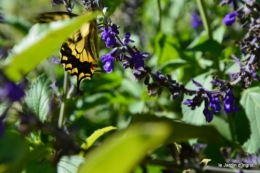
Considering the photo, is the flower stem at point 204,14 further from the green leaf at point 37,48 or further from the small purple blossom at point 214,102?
the green leaf at point 37,48

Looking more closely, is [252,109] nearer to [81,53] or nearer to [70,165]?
[81,53]

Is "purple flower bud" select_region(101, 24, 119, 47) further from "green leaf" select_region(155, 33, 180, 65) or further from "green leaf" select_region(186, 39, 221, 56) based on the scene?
"green leaf" select_region(155, 33, 180, 65)

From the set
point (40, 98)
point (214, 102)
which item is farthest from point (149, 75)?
point (40, 98)

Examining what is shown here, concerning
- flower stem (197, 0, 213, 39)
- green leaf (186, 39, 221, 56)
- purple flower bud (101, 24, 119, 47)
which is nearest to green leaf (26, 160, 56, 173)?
purple flower bud (101, 24, 119, 47)

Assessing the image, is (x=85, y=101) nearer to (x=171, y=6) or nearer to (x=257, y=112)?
(x=257, y=112)

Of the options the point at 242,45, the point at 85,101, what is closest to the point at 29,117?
the point at 242,45
